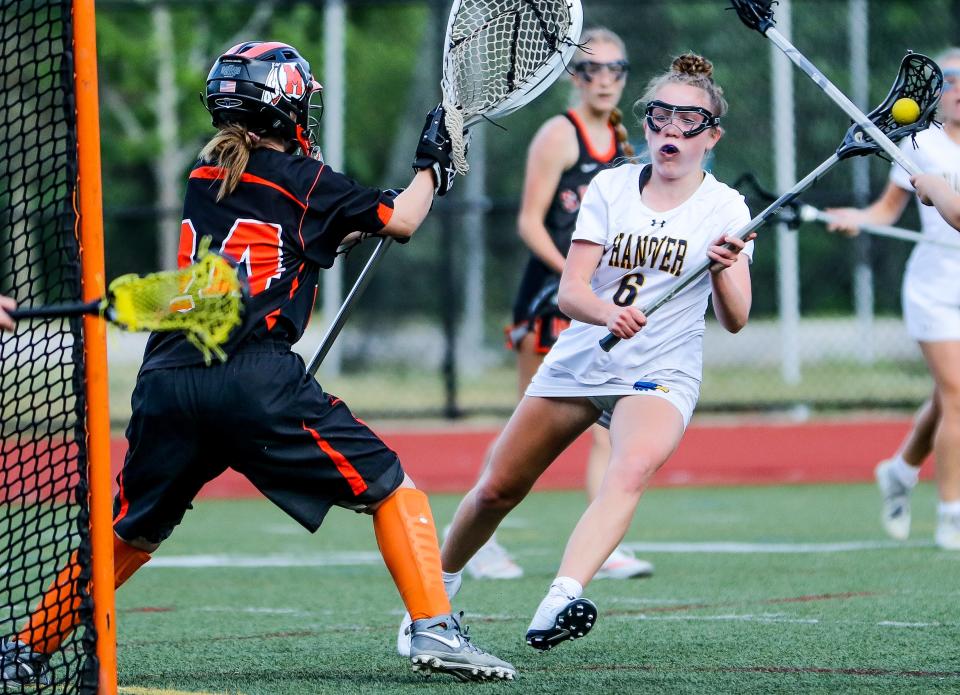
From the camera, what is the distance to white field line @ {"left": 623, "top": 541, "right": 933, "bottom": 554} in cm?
764

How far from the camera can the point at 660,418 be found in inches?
187

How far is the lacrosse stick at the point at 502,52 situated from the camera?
200 inches

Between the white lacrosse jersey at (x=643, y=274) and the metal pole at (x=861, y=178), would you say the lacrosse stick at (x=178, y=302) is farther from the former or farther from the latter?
the metal pole at (x=861, y=178)

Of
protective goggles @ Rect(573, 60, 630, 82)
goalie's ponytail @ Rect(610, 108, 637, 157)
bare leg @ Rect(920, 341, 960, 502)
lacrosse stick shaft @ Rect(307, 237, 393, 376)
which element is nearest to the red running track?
bare leg @ Rect(920, 341, 960, 502)

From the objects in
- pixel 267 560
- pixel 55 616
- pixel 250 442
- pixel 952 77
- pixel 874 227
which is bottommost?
pixel 267 560

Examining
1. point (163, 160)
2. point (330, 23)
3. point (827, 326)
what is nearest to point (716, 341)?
point (827, 326)

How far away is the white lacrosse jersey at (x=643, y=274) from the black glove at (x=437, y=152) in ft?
1.88

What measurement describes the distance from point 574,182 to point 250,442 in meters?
3.38

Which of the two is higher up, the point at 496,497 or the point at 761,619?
the point at 496,497

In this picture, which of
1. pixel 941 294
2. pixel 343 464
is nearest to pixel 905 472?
pixel 941 294

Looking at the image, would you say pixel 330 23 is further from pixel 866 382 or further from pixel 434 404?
pixel 866 382

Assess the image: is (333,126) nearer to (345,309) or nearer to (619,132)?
(619,132)

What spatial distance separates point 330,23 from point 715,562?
7425mm

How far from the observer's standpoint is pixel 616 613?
5.82 m
